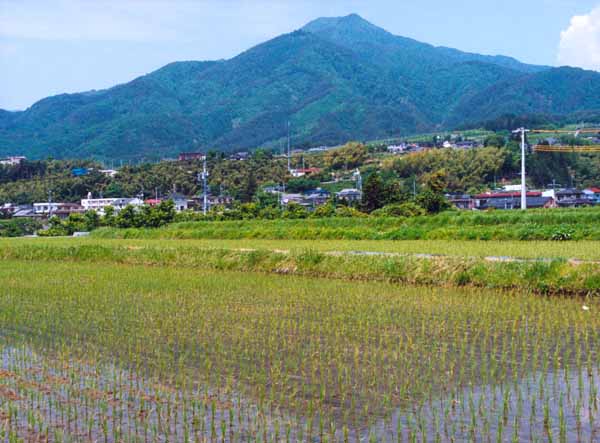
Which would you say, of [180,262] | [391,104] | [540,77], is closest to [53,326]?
[180,262]

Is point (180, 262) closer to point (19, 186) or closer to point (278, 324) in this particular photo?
A: point (278, 324)

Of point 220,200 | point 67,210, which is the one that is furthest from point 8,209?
point 220,200

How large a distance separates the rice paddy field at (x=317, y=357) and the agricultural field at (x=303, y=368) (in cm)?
2

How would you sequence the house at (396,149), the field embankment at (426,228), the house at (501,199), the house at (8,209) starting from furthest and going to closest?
the house at (396,149), the house at (8,209), the house at (501,199), the field embankment at (426,228)

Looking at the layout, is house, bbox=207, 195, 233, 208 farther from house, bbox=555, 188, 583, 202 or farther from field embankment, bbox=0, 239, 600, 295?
field embankment, bbox=0, 239, 600, 295

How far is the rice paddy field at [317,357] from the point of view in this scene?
5.44 metres

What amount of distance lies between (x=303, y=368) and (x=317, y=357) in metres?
0.46

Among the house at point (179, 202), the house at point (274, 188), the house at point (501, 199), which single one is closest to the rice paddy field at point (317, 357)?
the house at point (501, 199)

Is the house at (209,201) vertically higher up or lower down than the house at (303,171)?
lower down

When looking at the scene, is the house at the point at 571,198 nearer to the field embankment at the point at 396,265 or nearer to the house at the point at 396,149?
the field embankment at the point at 396,265

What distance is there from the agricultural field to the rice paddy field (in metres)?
0.02

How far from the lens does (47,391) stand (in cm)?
652

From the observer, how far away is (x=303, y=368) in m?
7.11

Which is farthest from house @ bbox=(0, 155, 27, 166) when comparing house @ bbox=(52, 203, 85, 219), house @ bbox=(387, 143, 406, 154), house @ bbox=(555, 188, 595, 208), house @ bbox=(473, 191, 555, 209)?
house @ bbox=(555, 188, 595, 208)
